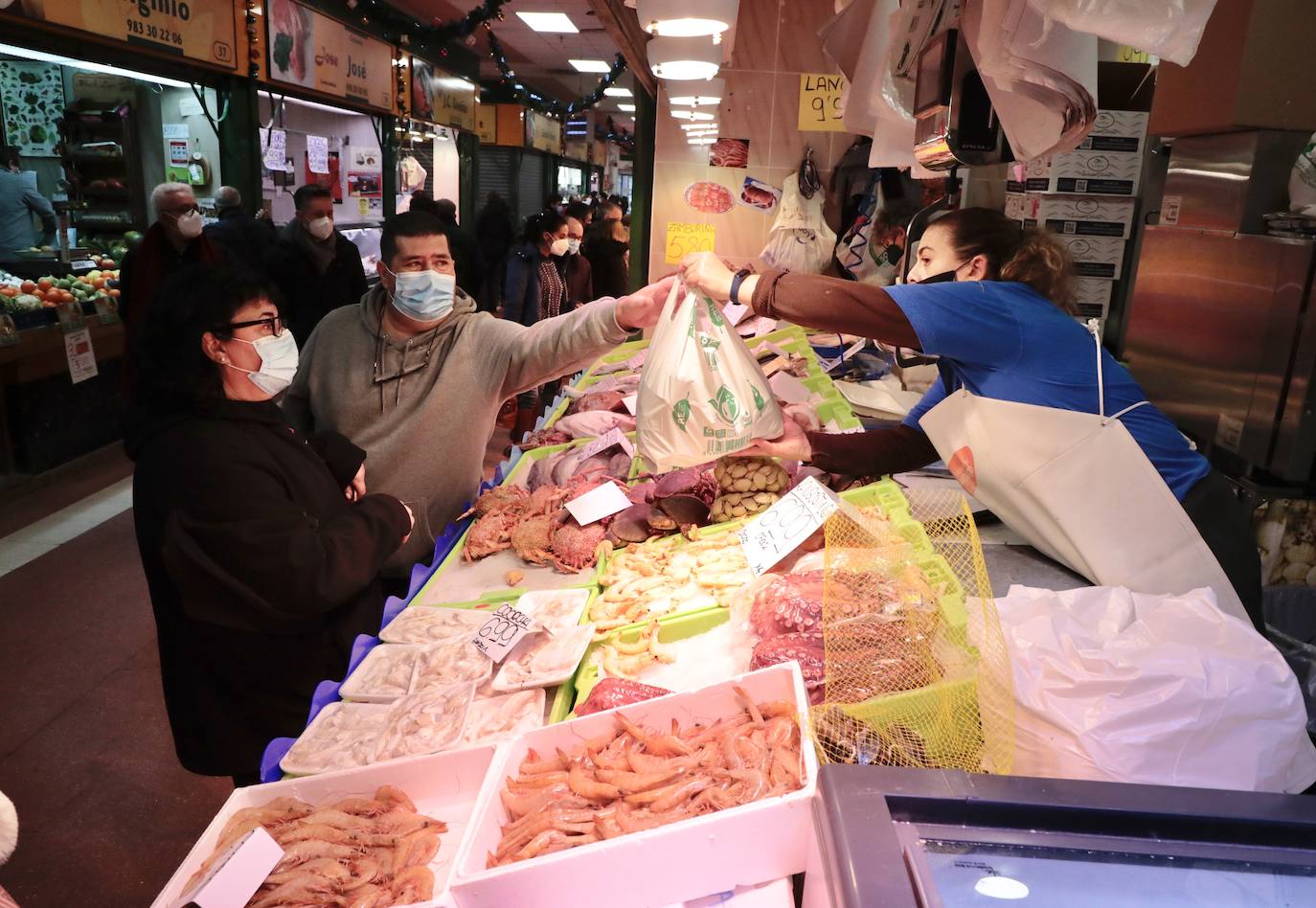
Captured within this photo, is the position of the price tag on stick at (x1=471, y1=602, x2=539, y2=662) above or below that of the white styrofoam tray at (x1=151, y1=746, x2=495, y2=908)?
above

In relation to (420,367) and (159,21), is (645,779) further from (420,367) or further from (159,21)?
(159,21)

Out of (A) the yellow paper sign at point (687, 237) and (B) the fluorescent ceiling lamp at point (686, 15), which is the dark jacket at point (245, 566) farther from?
(A) the yellow paper sign at point (687, 237)

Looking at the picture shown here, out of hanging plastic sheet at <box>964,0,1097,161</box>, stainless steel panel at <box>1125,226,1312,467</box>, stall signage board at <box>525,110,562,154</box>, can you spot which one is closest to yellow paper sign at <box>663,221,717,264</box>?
stainless steel panel at <box>1125,226,1312,467</box>

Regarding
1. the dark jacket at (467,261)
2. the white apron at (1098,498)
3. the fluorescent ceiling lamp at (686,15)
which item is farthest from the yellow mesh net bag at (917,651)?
the dark jacket at (467,261)

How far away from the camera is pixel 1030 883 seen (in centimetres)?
102

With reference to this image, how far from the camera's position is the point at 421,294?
10.6ft

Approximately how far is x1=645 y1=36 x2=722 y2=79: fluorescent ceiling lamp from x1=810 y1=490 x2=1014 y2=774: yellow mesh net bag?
2.07 metres

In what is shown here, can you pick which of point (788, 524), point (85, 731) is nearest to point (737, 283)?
point (788, 524)

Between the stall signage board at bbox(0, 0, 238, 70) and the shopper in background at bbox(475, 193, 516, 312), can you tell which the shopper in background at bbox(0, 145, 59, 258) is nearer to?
the stall signage board at bbox(0, 0, 238, 70)

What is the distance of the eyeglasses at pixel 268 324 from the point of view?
2.44 metres

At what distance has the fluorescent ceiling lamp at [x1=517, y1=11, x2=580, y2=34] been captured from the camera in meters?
13.2

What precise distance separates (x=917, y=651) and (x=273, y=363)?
6.19 feet

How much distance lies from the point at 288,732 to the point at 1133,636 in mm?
2139

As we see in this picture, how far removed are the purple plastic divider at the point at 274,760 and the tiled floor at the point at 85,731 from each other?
5.24ft
